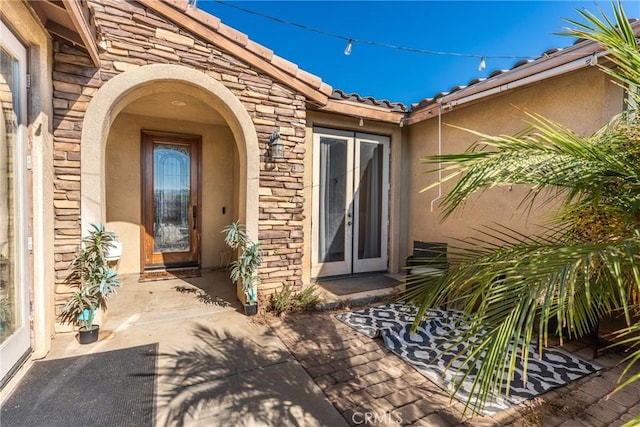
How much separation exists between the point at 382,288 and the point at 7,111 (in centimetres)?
555

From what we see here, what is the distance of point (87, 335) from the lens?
3.52 meters

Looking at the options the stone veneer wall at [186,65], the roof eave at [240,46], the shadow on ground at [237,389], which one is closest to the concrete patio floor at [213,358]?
the shadow on ground at [237,389]

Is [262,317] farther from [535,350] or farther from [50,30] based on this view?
[50,30]

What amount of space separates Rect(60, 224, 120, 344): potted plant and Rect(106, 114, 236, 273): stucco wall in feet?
9.29

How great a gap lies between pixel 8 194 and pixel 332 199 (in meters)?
4.64

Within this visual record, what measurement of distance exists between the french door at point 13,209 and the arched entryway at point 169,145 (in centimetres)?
70

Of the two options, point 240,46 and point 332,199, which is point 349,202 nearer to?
point 332,199

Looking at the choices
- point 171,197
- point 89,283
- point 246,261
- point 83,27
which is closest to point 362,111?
point 246,261

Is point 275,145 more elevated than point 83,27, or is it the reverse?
point 83,27

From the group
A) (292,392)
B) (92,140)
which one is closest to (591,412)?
(292,392)

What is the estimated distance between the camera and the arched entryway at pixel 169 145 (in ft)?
12.5

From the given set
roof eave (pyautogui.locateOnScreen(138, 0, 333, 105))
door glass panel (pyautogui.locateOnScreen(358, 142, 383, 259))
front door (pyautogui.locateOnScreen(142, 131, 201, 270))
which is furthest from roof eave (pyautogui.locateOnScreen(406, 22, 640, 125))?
front door (pyautogui.locateOnScreen(142, 131, 201, 270))

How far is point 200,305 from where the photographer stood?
476 centimetres

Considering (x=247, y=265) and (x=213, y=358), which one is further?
(x=247, y=265)
